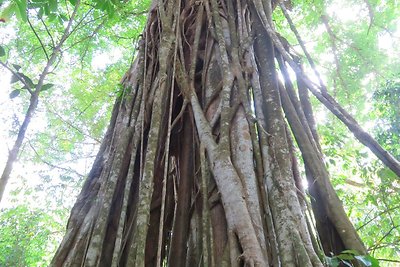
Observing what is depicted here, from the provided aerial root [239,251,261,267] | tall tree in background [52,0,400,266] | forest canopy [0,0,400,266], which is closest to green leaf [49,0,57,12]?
forest canopy [0,0,400,266]

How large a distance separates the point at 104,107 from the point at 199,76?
153 inches

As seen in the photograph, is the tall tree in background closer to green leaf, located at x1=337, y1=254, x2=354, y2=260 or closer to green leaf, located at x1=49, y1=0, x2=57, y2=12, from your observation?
green leaf, located at x1=337, y1=254, x2=354, y2=260

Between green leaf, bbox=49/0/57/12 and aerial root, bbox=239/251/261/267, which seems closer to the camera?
aerial root, bbox=239/251/261/267

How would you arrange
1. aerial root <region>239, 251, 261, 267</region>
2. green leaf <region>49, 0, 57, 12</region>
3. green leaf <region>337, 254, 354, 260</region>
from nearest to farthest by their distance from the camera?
1. aerial root <region>239, 251, 261, 267</region>
2. green leaf <region>337, 254, 354, 260</region>
3. green leaf <region>49, 0, 57, 12</region>

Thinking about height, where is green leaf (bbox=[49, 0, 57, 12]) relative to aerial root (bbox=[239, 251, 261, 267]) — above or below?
above

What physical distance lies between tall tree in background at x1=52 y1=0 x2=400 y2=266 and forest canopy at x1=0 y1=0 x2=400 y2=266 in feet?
0.06

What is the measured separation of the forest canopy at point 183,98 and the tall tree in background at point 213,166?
0.06ft

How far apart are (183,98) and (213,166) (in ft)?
2.30

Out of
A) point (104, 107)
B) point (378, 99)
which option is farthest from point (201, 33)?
point (104, 107)

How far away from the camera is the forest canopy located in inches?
79.5

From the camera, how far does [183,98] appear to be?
7.56 ft

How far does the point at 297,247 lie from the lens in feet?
4.26

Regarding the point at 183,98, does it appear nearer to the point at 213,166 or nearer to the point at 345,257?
the point at 213,166

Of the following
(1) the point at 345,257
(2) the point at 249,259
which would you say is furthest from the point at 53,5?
(1) the point at 345,257
